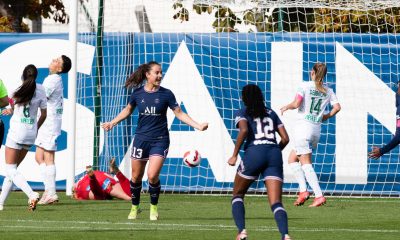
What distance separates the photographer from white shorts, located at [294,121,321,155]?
17719 millimetres

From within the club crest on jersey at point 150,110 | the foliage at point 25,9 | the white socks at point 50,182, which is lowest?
the white socks at point 50,182

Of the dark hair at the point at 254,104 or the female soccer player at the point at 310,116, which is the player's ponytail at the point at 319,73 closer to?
the female soccer player at the point at 310,116

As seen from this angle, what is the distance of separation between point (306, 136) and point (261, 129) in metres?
5.87

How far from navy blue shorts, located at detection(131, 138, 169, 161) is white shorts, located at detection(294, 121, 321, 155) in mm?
3554

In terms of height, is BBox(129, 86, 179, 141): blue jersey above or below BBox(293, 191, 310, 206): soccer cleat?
above

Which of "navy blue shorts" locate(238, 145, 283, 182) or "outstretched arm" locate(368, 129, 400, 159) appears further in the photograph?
"outstretched arm" locate(368, 129, 400, 159)

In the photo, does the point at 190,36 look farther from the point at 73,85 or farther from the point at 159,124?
the point at 159,124

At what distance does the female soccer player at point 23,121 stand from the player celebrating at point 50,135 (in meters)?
1.08

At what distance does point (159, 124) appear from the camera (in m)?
14.8

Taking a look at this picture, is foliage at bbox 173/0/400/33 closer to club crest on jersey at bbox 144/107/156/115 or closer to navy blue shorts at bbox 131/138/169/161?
club crest on jersey at bbox 144/107/156/115

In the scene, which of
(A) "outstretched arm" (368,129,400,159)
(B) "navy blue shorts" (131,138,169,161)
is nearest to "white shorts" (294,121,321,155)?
(A) "outstretched arm" (368,129,400,159)

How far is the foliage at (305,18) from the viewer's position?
21.6 metres

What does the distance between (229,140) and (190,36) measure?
2.07 metres

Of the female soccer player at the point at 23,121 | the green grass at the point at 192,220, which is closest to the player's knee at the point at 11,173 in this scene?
the female soccer player at the point at 23,121
